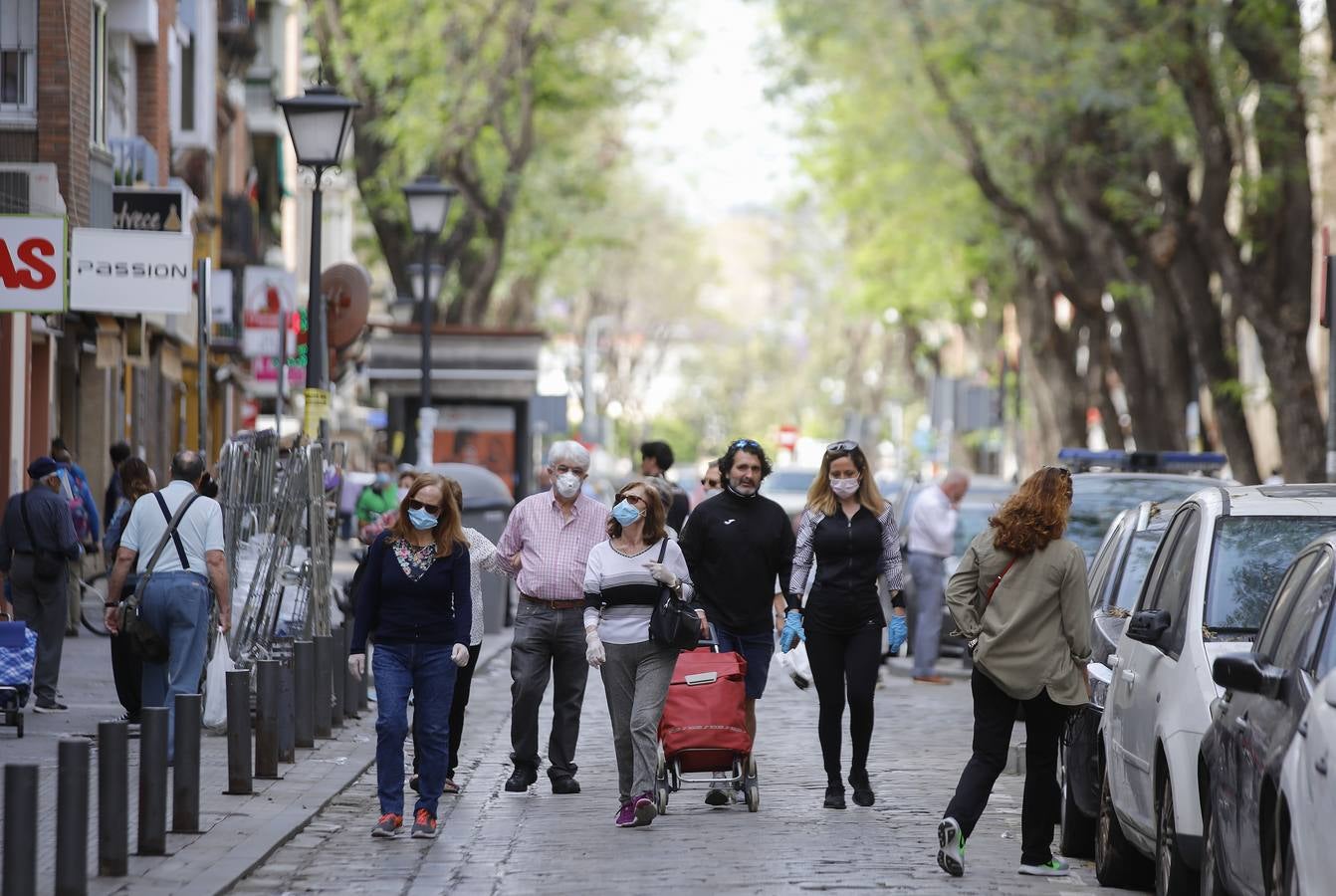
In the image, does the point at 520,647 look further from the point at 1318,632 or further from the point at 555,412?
the point at 555,412

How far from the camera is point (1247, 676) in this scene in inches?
286

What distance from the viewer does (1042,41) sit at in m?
30.8

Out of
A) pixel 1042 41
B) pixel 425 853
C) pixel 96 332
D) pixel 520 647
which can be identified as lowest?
pixel 425 853

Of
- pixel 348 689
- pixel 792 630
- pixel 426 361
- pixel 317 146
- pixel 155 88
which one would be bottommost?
pixel 348 689

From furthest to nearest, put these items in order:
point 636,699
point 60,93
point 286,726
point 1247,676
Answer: point 60,93, point 286,726, point 636,699, point 1247,676

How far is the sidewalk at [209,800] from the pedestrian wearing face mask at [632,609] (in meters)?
1.53

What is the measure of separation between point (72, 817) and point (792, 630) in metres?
4.63

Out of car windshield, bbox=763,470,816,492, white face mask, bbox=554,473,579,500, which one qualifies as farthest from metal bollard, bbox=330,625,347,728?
car windshield, bbox=763,470,816,492

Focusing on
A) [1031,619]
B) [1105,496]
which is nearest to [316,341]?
[1105,496]

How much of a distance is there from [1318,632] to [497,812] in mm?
5696

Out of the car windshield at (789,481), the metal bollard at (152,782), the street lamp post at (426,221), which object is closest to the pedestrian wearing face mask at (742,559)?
the metal bollard at (152,782)

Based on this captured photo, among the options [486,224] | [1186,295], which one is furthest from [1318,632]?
[486,224]

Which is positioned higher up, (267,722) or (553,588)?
(553,588)

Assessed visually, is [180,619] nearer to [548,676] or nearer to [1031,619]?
[548,676]
